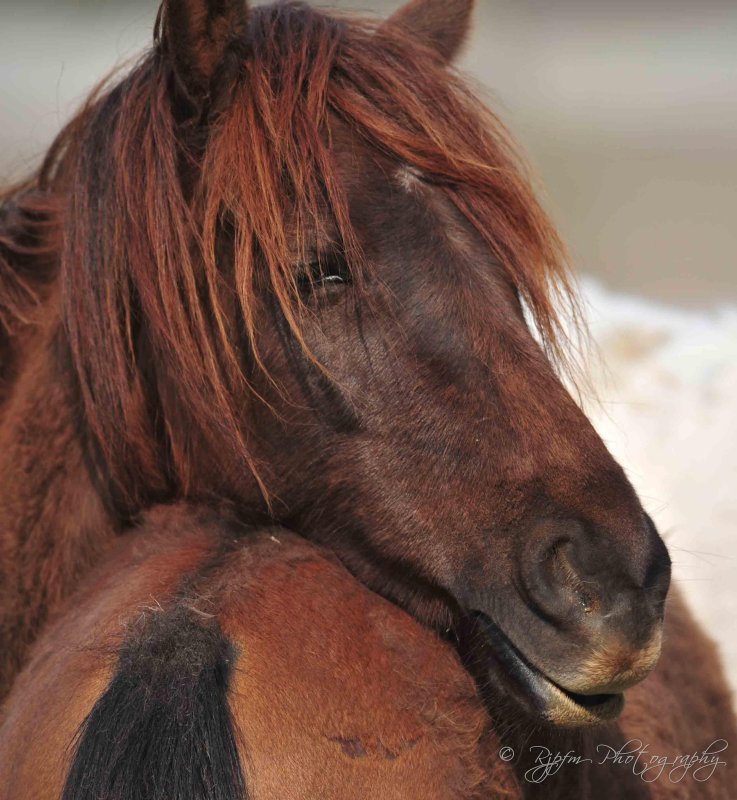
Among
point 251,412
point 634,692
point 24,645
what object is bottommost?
point 634,692

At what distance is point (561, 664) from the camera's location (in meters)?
1.57

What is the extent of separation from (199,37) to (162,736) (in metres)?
1.42

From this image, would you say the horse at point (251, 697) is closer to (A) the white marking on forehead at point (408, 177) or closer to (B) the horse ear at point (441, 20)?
(A) the white marking on forehead at point (408, 177)

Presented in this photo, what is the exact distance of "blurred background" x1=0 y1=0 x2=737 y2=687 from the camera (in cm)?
312

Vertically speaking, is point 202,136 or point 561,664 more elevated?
point 202,136

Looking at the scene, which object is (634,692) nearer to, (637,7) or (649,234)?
(649,234)

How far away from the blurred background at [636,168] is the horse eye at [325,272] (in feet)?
2.44

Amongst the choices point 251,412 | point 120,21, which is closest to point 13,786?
point 251,412

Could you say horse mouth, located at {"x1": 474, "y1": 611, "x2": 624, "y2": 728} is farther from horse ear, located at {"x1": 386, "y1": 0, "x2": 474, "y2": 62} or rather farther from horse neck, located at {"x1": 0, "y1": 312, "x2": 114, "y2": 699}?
horse ear, located at {"x1": 386, "y1": 0, "x2": 474, "y2": 62}

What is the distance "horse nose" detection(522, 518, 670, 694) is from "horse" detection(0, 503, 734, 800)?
23cm

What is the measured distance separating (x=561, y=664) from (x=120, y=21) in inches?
580

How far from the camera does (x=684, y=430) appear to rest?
129 inches

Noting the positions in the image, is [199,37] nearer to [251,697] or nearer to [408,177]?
[408,177]

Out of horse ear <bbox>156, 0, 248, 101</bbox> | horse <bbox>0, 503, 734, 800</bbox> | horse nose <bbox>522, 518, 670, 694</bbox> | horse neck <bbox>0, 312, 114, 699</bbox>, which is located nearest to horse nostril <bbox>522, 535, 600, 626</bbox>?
horse nose <bbox>522, 518, 670, 694</bbox>
